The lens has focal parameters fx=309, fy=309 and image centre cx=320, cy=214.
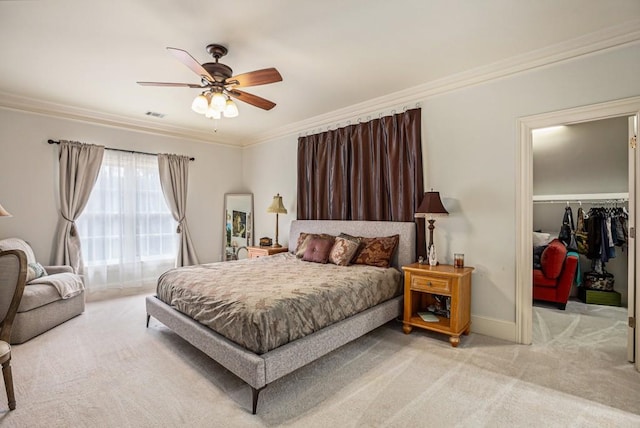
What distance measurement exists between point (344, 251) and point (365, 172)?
3.82ft

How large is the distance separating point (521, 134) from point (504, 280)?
1.46m

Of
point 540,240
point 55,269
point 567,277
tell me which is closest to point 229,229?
point 55,269

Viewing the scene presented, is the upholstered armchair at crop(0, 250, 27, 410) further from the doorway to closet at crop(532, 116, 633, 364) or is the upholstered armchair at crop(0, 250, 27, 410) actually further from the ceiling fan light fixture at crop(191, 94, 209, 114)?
the doorway to closet at crop(532, 116, 633, 364)

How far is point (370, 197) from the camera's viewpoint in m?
4.18

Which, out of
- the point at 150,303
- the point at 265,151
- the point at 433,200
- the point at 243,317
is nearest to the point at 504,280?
the point at 433,200

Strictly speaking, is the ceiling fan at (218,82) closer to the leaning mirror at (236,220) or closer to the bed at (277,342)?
the bed at (277,342)

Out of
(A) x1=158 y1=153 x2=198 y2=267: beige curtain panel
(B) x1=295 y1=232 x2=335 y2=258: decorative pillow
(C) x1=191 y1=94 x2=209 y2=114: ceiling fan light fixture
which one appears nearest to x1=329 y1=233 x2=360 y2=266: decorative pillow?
(B) x1=295 y1=232 x2=335 y2=258: decorative pillow

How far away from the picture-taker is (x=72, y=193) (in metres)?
4.33

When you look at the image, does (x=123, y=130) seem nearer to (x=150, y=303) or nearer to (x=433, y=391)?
(x=150, y=303)

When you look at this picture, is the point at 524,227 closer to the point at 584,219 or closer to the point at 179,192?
the point at 584,219

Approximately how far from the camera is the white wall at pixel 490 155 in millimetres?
2752

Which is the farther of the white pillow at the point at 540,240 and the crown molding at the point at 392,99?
the white pillow at the point at 540,240

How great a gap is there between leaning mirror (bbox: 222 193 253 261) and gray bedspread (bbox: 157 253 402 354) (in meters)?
2.45

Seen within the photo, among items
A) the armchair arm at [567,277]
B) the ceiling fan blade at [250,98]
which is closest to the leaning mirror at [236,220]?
the ceiling fan blade at [250,98]
